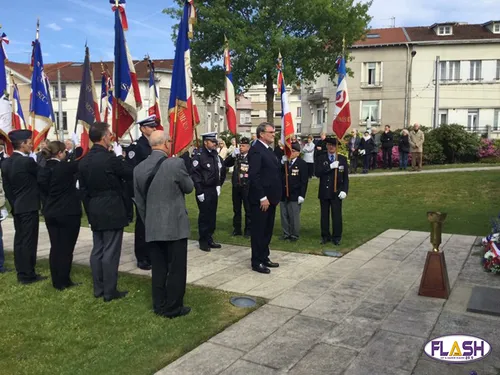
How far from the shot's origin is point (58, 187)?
5.80 metres

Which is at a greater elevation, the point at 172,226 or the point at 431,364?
the point at 172,226

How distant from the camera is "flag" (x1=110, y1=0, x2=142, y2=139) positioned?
6.73 m

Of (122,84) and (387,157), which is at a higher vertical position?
(122,84)

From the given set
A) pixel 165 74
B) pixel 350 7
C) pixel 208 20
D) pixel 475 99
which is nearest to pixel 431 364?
pixel 208 20

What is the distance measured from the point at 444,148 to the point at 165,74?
105 feet

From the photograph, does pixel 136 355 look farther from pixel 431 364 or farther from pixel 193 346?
pixel 431 364

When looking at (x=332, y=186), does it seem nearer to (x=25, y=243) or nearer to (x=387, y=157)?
(x=25, y=243)

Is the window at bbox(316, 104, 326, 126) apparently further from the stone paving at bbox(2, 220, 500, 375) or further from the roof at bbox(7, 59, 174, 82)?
the stone paving at bbox(2, 220, 500, 375)

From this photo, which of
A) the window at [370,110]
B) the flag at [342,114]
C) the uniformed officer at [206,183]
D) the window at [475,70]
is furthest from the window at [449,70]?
the uniformed officer at [206,183]

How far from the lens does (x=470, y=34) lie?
1527 inches

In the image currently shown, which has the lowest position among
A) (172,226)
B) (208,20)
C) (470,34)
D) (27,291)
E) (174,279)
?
(27,291)

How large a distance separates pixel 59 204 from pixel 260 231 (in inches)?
114

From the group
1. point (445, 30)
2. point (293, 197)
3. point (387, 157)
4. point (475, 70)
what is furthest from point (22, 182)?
point (445, 30)

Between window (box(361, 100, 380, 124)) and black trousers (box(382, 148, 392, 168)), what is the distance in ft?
63.9
